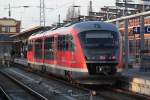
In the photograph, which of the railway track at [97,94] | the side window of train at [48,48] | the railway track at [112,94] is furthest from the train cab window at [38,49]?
the railway track at [112,94]

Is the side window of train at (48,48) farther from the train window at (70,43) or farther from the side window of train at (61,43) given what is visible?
the train window at (70,43)

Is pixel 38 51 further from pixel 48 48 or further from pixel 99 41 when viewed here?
pixel 99 41

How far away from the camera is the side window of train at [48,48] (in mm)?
26688

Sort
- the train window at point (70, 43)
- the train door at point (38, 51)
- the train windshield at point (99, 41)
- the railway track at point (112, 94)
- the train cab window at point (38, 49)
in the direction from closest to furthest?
1. the railway track at point (112, 94)
2. the train windshield at point (99, 41)
3. the train window at point (70, 43)
4. the train door at point (38, 51)
5. the train cab window at point (38, 49)

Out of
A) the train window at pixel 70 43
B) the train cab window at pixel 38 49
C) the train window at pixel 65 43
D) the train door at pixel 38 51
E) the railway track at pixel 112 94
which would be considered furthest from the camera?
the train cab window at pixel 38 49

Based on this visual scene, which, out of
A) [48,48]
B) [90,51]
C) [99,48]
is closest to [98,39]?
[99,48]

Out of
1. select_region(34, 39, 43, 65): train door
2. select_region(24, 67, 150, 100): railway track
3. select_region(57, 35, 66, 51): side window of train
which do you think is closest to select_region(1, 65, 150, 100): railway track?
select_region(24, 67, 150, 100): railway track

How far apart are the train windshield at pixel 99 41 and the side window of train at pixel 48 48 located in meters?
6.28

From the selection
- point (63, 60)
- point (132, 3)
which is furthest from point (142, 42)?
point (132, 3)

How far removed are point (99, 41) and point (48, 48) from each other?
317 inches

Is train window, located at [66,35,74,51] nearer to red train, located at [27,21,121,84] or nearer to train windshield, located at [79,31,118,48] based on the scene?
red train, located at [27,21,121,84]

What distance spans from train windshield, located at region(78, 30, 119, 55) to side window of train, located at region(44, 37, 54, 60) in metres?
6.28

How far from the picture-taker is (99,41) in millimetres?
20203

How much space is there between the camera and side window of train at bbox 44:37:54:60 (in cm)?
2669
